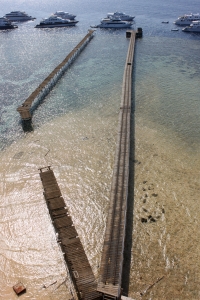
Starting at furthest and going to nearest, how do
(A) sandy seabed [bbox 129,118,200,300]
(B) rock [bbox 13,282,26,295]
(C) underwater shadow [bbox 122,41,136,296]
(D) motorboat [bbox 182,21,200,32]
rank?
(D) motorboat [bbox 182,21,200,32], (C) underwater shadow [bbox 122,41,136,296], (A) sandy seabed [bbox 129,118,200,300], (B) rock [bbox 13,282,26,295]

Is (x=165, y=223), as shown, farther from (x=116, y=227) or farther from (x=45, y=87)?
(x=45, y=87)

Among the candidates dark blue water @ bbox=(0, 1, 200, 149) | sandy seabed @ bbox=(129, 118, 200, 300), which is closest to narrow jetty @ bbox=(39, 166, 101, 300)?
sandy seabed @ bbox=(129, 118, 200, 300)

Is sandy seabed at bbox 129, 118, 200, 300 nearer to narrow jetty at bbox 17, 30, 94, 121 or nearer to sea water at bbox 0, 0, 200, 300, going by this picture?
sea water at bbox 0, 0, 200, 300

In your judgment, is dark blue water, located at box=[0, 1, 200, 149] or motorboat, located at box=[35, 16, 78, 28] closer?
dark blue water, located at box=[0, 1, 200, 149]

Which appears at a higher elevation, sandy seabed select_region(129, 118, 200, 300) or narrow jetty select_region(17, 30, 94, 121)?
narrow jetty select_region(17, 30, 94, 121)

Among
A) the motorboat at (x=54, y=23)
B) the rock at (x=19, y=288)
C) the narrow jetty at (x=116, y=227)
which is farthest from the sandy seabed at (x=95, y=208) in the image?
the motorboat at (x=54, y=23)

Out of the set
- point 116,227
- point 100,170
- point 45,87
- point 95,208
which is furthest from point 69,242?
point 45,87

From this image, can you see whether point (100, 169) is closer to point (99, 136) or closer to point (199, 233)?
point (99, 136)

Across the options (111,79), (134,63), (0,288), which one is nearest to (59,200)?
(0,288)
